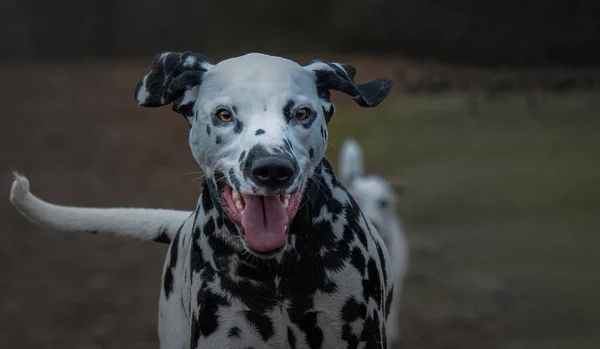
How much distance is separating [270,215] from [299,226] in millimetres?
298

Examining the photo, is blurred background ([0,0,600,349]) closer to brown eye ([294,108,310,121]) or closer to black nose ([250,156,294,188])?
brown eye ([294,108,310,121])

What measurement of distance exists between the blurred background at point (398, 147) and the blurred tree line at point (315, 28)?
4cm

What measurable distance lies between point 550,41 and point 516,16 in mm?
1185

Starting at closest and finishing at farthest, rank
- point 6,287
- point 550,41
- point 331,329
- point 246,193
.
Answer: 1. point 246,193
2. point 331,329
3. point 6,287
4. point 550,41

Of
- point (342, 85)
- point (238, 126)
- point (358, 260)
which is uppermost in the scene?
point (342, 85)

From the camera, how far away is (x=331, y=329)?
4.18 metres

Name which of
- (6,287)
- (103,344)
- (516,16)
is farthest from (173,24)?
(103,344)

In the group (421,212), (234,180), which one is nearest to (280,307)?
(234,180)

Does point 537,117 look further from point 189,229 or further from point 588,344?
point 189,229

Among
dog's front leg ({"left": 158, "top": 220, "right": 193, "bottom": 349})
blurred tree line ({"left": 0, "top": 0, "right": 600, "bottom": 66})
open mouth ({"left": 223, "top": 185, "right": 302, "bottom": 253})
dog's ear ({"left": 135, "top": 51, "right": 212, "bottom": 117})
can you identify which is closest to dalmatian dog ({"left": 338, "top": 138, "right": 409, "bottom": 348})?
dog's front leg ({"left": 158, "top": 220, "right": 193, "bottom": 349})

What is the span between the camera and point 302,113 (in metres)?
4.10

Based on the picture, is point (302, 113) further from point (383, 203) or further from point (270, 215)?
point (383, 203)

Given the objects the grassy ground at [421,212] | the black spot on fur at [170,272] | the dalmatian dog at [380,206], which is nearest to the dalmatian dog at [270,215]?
the black spot on fur at [170,272]

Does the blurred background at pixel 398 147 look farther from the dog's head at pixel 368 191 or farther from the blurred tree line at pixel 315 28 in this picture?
the dog's head at pixel 368 191
